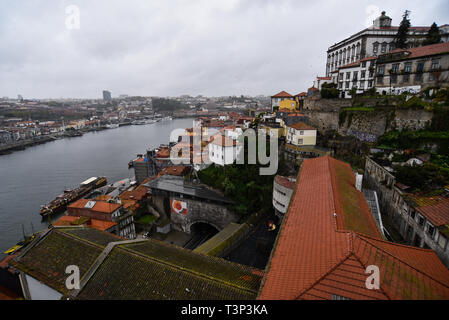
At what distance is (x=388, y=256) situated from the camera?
180 inches

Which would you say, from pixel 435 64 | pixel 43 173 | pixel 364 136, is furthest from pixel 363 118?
pixel 43 173

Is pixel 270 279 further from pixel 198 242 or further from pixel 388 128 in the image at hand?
pixel 388 128

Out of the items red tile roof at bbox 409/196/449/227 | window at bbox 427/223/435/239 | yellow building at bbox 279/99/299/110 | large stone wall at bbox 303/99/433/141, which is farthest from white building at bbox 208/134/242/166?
yellow building at bbox 279/99/299/110

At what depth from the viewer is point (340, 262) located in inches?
170

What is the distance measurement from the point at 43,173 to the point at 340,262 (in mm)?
41881

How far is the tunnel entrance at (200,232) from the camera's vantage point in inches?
690

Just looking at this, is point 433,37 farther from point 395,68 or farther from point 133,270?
point 133,270

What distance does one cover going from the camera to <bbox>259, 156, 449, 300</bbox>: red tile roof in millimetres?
3990

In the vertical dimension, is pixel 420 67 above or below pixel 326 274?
above

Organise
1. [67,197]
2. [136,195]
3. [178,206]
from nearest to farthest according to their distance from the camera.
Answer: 1. [178,206]
2. [136,195]
3. [67,197]

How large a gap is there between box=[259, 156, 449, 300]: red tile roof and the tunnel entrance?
38.7 ft
